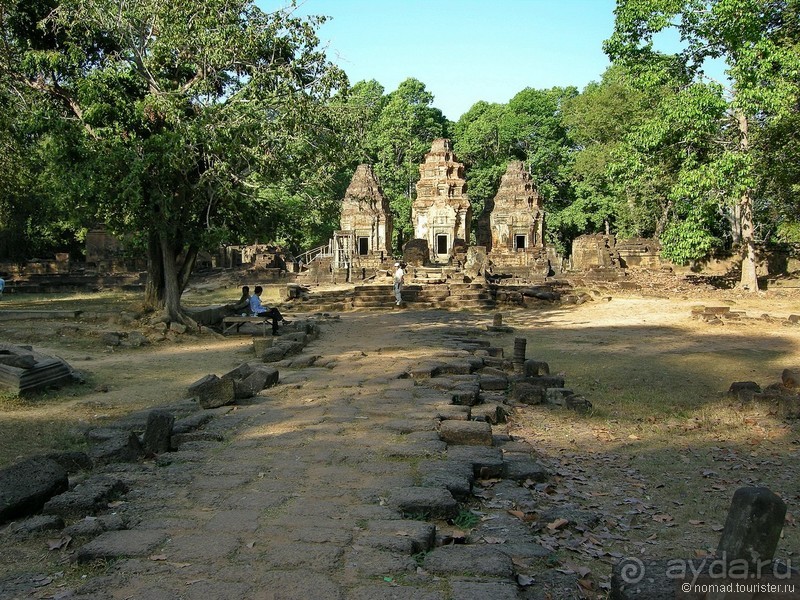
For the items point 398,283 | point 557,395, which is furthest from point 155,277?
point 557,395

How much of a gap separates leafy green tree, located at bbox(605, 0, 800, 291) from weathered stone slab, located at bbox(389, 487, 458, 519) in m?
17.8

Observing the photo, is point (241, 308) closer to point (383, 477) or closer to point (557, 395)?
point (557, 395)

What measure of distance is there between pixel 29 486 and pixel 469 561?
2.84 m

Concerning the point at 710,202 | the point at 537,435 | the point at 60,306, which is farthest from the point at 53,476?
the point at 710,202

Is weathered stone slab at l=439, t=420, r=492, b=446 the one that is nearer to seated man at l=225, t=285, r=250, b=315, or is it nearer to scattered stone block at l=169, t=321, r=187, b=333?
scattered stone block at l=169, t=321, r=187, b=333

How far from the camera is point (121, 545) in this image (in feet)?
12.0

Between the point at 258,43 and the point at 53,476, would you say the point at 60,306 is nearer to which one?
the point at 258,43

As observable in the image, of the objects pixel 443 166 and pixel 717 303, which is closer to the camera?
pixel 717 303

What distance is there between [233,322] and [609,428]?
384 inches

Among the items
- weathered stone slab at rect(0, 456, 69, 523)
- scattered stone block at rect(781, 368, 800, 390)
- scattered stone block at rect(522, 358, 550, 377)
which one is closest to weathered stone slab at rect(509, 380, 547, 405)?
scattered stone block at rect(522, 358, 550, 377)

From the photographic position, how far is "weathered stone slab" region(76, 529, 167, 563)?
3566 millimetres

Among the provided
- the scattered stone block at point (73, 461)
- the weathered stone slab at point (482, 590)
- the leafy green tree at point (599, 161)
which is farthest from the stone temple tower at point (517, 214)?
the weathered stone slab at point (482, 590)

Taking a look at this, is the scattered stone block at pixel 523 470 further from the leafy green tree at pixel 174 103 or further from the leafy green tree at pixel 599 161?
the leafy green tree at pixel 599 161

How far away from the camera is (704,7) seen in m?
20.1
